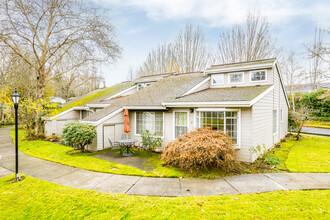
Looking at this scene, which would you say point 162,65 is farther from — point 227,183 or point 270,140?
point 227,183

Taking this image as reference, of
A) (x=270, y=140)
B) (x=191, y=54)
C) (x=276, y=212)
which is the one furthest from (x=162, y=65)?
(x=276, y=212)

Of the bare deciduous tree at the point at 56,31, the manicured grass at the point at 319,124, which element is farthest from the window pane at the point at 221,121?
the manicured grass at the point at 319,124

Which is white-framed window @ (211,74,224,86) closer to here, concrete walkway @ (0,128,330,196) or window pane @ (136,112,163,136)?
window pane @ (136,112,163,136)

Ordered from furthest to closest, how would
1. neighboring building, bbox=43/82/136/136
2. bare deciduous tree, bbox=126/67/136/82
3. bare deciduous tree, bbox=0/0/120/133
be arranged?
1. bare deciduous tree, bbox=126/67/136/82
2. neighboring building, bbox=43/82/136/136
3. bare deciduous tree, bbox=0/0/120/133

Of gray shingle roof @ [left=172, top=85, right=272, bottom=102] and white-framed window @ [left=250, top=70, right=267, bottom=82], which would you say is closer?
gray shingle roof @ [left=172, top=85, right=272, bottom=102]

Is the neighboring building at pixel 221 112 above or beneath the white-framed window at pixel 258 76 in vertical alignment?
beneath

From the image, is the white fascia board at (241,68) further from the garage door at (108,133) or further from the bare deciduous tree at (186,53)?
the bare deciduous tree at (186,53)

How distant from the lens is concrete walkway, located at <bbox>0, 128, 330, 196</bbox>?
5016 mm

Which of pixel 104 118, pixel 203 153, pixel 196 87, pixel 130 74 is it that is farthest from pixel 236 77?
pixel 130 74

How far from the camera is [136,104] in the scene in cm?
1071

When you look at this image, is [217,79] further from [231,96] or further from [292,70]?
[292,70]

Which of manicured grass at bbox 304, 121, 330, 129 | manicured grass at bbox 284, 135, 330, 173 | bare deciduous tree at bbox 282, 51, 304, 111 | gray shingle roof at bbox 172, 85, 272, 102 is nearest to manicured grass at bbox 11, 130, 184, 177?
gray shingle roof at bbox 172, 85, 272, 102

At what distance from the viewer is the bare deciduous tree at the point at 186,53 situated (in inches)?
981

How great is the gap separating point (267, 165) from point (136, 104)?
779cm
